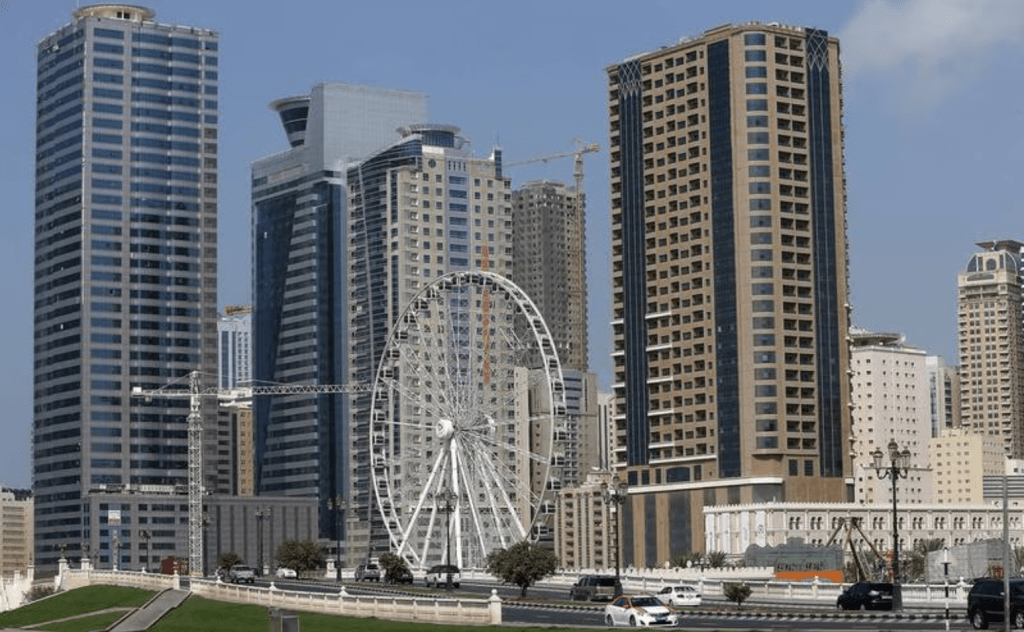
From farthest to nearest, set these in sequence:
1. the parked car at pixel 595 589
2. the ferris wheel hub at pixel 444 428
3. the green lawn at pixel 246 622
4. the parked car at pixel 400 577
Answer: the ferris wheel hub at pixel 444 428, the parked car at pixel 400 577, the parked car at pixel 595 589, the green lawn at pixel 246 622

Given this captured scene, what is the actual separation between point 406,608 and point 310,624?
4.99m

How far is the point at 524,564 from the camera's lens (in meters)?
124

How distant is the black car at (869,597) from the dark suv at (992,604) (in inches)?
863

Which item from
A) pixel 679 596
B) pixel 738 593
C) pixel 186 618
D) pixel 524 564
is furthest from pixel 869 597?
pixel 186 618

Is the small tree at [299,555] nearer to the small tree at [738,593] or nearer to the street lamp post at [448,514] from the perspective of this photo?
the street lamp post at [448,514]

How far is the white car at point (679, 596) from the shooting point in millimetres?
107375

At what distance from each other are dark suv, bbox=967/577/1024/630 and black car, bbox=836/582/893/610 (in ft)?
71.9

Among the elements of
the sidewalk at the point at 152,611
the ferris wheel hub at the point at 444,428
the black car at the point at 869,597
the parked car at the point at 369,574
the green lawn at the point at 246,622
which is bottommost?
the parked car at the point at 369,574

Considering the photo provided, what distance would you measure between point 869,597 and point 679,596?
1271 cm

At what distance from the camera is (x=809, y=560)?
543 ft

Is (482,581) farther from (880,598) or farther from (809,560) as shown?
(880,598)

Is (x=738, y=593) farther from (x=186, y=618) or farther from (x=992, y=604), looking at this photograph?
(x=186, y=618)

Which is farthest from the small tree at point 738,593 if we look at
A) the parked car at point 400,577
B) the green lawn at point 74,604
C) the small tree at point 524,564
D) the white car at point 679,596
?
the parked car at point 400,577

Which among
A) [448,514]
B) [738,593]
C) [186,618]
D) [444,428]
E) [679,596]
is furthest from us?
[444,428]
